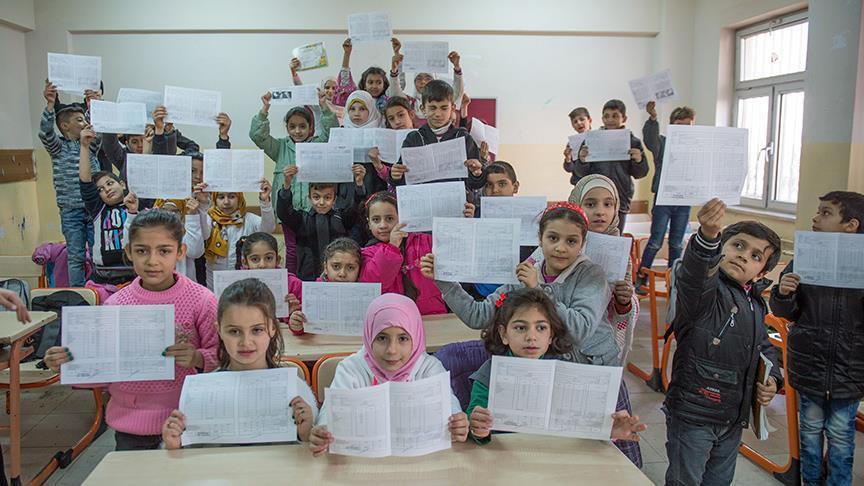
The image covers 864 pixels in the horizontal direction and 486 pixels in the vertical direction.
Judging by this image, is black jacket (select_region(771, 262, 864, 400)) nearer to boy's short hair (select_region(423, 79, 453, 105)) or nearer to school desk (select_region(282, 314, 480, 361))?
school desk (select_region(282, 314, 480, 361))

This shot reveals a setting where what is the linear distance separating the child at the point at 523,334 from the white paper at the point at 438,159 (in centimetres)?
139

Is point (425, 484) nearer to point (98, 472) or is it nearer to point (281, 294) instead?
point (98, 472)

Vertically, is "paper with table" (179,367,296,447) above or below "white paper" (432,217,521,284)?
below

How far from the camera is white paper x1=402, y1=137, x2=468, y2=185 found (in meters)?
3.24

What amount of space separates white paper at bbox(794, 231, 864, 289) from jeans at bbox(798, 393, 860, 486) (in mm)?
535

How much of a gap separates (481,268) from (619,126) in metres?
3.56

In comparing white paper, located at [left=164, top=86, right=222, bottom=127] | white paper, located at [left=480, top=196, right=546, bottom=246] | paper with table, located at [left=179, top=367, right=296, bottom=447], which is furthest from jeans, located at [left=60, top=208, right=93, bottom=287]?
paper with table, located at [left=179, top=367, right=296, bottom=447]

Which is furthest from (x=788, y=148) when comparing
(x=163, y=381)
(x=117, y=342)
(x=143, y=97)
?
(x=117, y=342)

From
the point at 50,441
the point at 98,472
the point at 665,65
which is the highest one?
the point at 665,65

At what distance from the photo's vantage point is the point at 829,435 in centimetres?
261

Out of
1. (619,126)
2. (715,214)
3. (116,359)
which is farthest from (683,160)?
(619,126)

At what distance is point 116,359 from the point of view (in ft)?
6.15

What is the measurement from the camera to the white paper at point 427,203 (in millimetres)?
2578

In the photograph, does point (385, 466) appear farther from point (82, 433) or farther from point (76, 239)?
point (76, 239)
